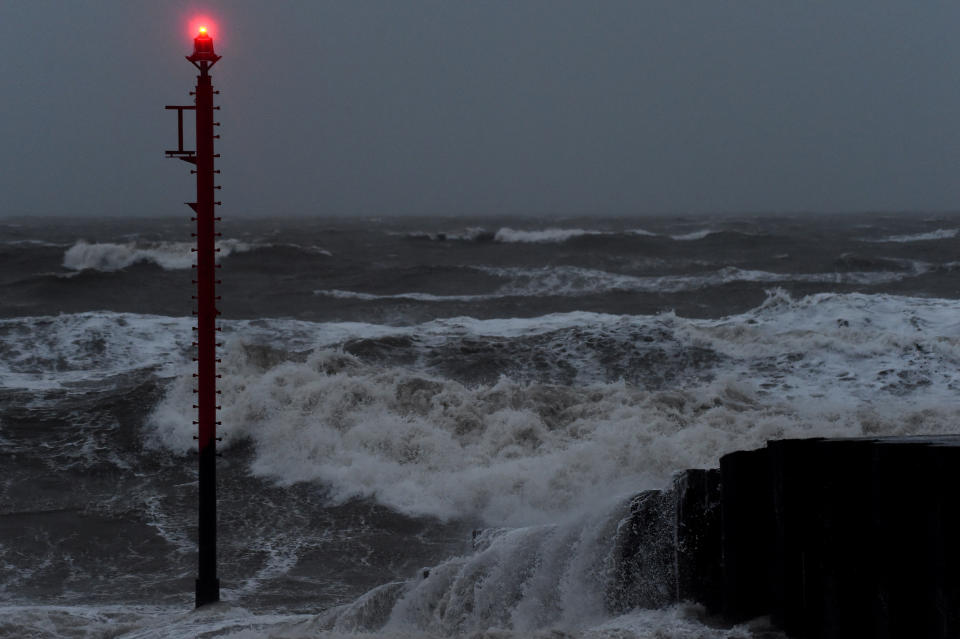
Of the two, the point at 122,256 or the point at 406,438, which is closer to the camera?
the point at 406,438

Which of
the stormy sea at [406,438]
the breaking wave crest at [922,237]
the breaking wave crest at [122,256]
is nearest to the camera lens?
the stormy sea at [406,438]

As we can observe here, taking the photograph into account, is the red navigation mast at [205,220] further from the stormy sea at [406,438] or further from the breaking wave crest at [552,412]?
the breaking wave crest at [552,412]

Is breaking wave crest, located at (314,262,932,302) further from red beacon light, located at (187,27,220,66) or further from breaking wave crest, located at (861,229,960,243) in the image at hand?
red beacon light, located at (187,27,220,66)

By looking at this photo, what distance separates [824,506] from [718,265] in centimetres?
2824

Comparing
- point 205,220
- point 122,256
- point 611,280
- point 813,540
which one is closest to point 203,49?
point 205,220

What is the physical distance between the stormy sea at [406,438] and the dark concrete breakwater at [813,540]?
17 cm

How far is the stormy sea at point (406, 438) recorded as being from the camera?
6094mm

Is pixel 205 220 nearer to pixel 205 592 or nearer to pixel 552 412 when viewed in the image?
pixel 205 592

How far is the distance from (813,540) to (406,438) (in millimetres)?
7588

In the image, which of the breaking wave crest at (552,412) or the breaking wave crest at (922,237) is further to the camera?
the breaking wave crest at (922,237)

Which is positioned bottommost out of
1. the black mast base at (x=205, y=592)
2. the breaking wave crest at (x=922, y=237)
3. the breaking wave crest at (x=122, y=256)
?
the black mast base at (x=205, y=592)

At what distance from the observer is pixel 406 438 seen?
39.4ft

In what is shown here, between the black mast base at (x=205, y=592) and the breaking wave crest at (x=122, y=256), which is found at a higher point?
the breaking wave crest at (x=122, y=256)

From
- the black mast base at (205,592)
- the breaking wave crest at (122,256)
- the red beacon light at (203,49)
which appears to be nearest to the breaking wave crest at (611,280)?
the breaking wave crest at (122,256)
